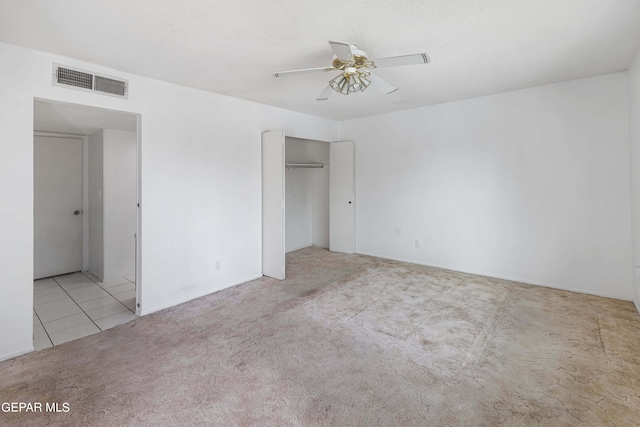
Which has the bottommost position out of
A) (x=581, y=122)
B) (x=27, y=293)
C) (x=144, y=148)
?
(x=27, y=293)

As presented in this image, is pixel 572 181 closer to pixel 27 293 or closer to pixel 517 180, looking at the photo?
pixel 517 180

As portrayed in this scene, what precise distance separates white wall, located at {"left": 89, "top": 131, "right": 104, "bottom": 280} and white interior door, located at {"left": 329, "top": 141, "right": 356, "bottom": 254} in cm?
383

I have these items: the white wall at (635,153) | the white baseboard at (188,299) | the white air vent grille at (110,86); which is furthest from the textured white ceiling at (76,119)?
the white wall at (635,153)

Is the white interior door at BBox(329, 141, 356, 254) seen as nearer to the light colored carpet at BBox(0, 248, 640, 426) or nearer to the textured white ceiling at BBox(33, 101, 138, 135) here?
the light colored carpet at BBox(0, 248, 640, 426)

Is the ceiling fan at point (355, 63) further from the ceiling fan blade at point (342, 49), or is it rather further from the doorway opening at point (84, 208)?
the doorway opening at point (84, 208)

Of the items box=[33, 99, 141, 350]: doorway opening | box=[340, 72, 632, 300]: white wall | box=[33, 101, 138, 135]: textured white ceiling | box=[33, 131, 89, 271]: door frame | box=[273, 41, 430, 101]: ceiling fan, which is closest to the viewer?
box=[273, 41, 430, 101]: ceiling fan

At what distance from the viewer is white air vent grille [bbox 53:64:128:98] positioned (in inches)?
103

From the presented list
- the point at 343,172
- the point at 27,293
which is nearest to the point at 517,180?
the point at 343,172

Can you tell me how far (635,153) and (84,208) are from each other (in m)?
7.37

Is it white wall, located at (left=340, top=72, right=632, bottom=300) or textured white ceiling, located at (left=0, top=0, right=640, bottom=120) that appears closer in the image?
textured white ceiling, located at (left=0, top=0, right=640, bottom=120)

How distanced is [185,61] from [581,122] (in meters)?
4.48

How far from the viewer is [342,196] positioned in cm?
589

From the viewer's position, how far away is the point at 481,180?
14.3ft

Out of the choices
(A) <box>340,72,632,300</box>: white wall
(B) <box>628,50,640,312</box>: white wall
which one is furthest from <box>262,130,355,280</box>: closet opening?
(B) <box>628,50,640,312</box>: white wall
